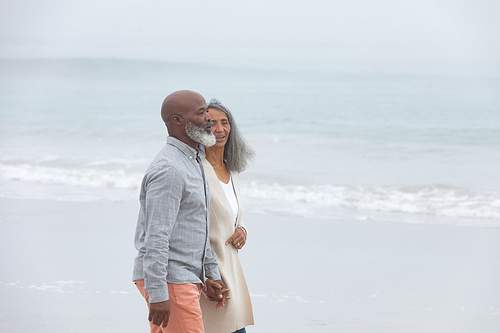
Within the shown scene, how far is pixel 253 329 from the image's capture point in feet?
10.7

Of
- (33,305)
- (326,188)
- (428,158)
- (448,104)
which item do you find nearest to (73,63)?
(448,104)

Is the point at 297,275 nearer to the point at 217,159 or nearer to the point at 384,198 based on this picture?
the point at 217,159

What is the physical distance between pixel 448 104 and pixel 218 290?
A: 82.6ft

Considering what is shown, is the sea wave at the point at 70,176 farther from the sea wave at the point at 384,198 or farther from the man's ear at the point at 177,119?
the man's ear at the point at 177,119

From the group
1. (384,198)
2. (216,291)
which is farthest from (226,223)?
(384,198)

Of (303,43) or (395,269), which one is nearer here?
(395,269)

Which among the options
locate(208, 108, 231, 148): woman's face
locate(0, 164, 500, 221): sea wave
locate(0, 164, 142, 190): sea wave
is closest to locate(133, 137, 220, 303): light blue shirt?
locate(208, 108, 231, 148): woman's face

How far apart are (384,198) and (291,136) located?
984cm

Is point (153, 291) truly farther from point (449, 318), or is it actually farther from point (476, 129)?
point (476, 129)

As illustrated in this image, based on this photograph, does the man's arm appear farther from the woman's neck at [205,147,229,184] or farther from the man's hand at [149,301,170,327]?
the woman's neck at [205,147,229,184]

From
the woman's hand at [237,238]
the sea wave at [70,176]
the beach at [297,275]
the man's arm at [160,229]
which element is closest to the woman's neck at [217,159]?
the woman's hand at [237,238]

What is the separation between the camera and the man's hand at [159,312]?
61.8 inches

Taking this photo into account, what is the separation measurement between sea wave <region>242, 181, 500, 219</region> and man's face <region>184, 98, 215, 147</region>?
5.26m

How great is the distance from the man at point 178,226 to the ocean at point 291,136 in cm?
488
